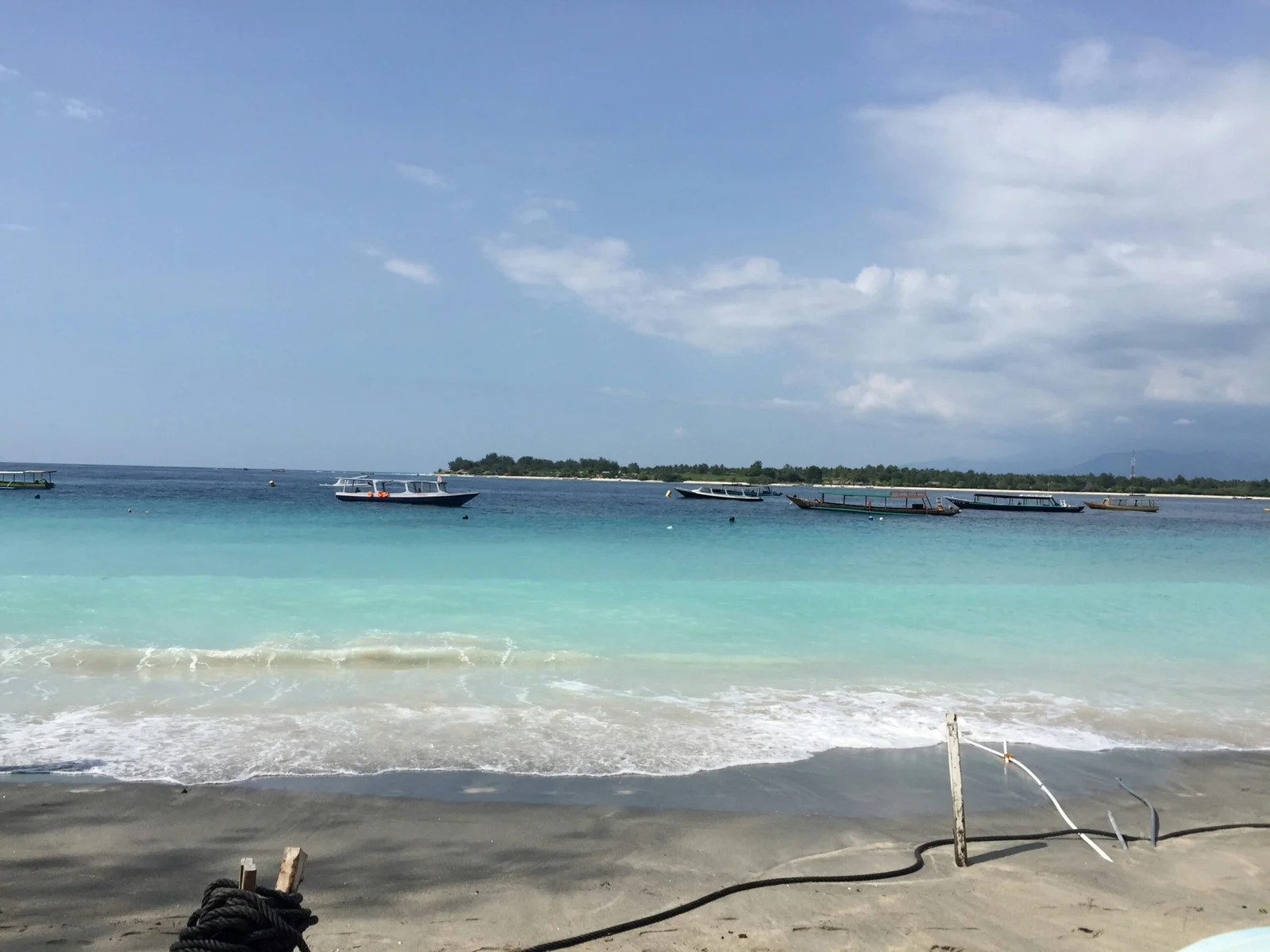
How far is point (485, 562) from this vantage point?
2666 cm

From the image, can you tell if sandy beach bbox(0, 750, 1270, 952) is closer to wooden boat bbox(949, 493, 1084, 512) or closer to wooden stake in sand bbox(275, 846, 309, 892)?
wooden stake in sand bbox(275, 846, 309, 892)

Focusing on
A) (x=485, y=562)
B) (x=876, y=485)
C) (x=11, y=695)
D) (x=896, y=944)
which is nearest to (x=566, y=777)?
(x=896, y=944)

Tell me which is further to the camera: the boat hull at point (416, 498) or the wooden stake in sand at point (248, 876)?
the boat hull at point (416, 498)

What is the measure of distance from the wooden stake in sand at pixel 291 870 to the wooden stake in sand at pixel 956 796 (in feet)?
14.5

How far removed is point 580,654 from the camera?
46.1ft

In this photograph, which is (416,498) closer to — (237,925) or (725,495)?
(725,495)

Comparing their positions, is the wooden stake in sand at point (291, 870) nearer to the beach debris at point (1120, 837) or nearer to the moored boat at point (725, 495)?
the beach debris at point (1120, 837)

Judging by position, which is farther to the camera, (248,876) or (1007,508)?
(1007,508)

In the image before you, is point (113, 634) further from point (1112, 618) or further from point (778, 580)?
point (1112, 618)

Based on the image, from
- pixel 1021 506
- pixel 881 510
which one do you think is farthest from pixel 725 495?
pixel 1021 506

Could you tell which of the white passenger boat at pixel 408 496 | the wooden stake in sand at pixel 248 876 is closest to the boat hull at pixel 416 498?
the white passenger boat at pixel 408 496

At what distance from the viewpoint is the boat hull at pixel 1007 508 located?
75.2 meters

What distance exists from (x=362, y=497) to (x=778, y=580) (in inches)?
1719

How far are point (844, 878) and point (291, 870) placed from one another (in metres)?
4.05
